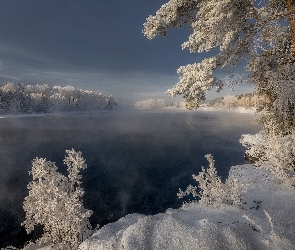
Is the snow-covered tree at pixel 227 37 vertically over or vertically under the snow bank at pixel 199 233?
over

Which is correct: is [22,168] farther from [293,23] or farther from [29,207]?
[293,23]

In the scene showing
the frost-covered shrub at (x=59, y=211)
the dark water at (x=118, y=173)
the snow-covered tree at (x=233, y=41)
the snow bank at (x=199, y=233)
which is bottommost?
the dark water at (x=118, y=173)

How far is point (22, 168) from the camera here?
76.3ft

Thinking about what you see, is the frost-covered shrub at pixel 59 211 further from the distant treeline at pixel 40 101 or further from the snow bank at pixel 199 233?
the distant treeline at pixel 40 101

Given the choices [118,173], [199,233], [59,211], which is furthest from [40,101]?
[199,233]

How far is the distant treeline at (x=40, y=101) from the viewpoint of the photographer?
99.7 metres

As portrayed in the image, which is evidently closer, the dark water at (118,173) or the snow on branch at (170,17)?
the snow on branch at (170,17)

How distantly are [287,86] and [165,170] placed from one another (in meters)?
15.8

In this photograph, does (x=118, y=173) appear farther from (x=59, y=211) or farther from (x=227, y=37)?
(x=227, y=37)

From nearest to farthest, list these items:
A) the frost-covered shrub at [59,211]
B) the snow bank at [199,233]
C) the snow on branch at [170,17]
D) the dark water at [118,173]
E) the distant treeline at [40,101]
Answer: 1. the snow bank at [199,233]
2. the frost-covered shrub at [59,211]
3. the snow on branch at [170,17]
4. the dark water at [118,173]
5. the distant treeline at [40,101]

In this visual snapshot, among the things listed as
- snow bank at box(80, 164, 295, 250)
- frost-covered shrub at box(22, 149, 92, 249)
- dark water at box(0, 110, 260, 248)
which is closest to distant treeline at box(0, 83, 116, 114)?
dark water at box(0, 110, 260, 248)

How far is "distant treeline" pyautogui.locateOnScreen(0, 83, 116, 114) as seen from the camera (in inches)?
3925

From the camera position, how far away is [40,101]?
116875 mm

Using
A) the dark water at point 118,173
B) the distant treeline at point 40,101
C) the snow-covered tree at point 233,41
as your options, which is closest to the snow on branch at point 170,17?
the snow-covered tree at point 233,41
